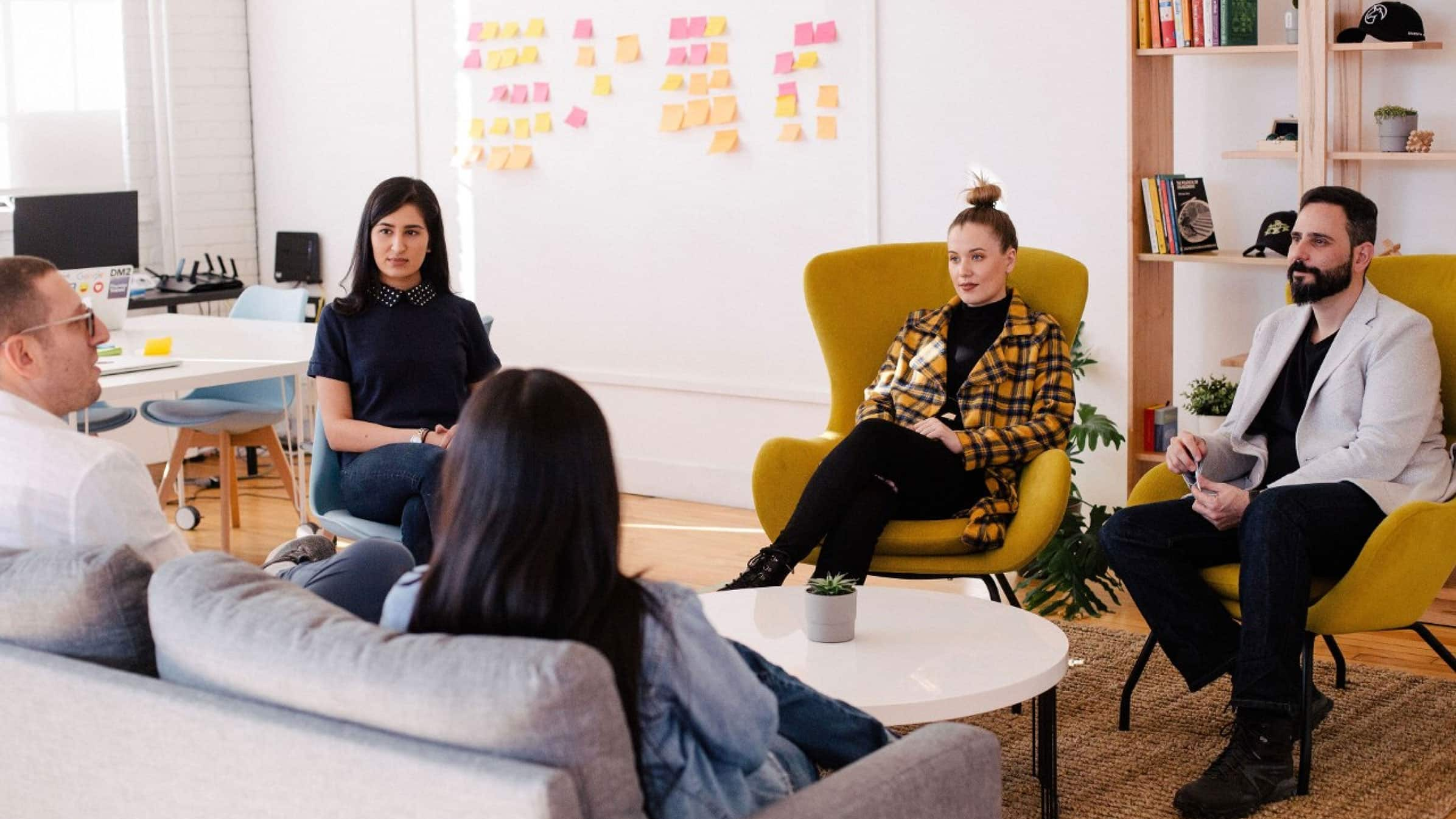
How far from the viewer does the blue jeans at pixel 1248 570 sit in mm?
3043

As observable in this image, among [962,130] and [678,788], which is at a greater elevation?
[962,130]

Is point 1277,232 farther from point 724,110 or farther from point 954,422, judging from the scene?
point 724,110

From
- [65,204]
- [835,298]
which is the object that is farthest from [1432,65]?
[65,204]

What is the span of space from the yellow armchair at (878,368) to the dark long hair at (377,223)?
91cm

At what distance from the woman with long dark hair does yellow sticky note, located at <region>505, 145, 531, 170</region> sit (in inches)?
177

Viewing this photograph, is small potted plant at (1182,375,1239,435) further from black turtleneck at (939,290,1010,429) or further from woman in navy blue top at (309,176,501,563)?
woman in navy blue top at (309,176,501,563)

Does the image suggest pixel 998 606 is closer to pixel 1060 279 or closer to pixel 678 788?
pixel 1060 279

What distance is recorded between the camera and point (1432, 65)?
4.21 m

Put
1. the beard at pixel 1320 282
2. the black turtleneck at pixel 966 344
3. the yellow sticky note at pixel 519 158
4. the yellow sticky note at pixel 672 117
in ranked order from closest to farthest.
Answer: the beard at pixel 1320 282, the black turtleneck at pixel 966 344, the yellow sticky note at pixel 672 117, the yellow sticky note at pixel 519 158

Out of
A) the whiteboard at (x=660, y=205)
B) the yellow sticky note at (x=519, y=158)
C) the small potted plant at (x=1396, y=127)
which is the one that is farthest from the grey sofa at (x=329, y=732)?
the yellow sticky note at (x=519, y=158)

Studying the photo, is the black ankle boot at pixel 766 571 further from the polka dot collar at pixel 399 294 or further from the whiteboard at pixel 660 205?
the whiteboard at pixel 660 205

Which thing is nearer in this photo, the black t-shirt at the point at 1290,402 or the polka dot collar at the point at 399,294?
the black t-shirt at the point at 1290,402

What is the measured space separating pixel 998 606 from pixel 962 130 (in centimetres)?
235

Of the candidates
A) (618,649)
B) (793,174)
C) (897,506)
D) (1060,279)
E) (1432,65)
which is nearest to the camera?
(618,649)
